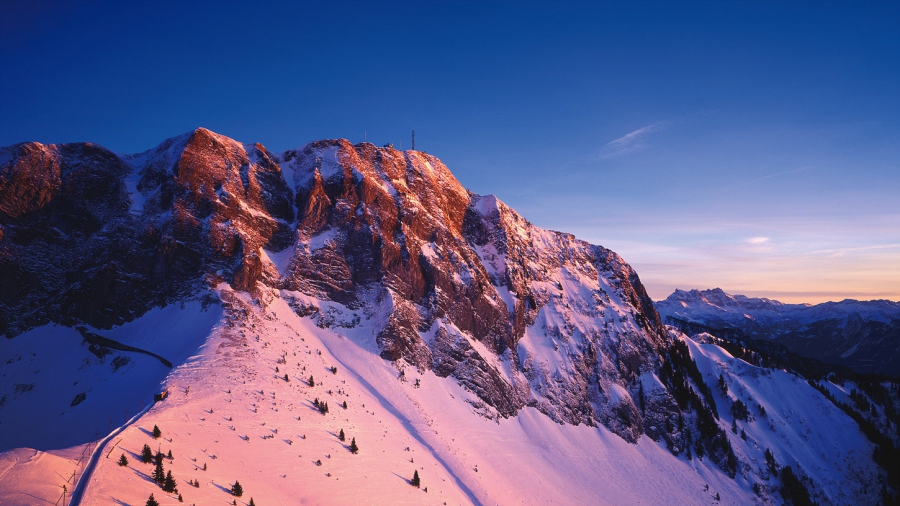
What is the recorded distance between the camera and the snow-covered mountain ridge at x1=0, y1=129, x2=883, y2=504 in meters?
42.6

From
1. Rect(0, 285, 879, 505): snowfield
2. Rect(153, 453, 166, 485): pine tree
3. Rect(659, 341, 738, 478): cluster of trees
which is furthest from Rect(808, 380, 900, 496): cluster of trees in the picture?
Rect(153, 453, 166, 485): pine tree

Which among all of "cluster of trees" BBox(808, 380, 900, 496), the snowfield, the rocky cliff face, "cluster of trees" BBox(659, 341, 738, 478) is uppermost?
the rocky cliff face

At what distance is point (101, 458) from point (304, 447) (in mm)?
17225

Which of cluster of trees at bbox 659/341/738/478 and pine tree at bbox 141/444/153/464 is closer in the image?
pine tree at bbox 141/444/153/464

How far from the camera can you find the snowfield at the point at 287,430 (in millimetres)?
29672

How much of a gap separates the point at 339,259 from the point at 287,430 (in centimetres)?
3757

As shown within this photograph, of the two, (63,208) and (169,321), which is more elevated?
(63,208)

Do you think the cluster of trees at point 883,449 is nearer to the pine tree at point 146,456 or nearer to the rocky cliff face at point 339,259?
the rocky cliff face at point 339,259

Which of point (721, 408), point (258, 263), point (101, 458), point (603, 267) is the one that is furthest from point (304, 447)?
point (721, 408)

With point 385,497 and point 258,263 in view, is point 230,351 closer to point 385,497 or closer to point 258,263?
point 258,263

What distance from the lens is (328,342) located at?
66250mm

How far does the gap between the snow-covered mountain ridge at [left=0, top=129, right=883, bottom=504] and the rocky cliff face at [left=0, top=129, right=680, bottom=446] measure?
0.36 m

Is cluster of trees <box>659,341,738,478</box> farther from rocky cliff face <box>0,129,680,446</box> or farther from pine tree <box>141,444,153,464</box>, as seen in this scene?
pine tree <box>141,444,153,464</box>

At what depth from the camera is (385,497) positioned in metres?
38.0
